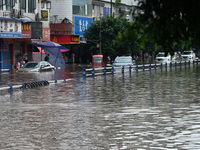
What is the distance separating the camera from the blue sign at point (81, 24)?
73750mm

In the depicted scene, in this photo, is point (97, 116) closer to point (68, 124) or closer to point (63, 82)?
point (68, 124)

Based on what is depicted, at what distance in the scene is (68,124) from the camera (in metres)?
15.1

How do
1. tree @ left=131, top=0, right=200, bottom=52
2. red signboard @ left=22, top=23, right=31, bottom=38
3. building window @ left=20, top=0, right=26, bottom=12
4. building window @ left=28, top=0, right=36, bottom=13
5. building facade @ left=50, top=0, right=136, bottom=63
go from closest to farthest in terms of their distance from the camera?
tree @ left=131, top=0, right=200, bottom=52
red signboard @ left=22, top=23, right=31, bottom=38
building window @ left=20, top=0, right=26, bottom=12
building window @ left=28, top=0, right=36, bottom=13
building facade @ left=50, top=0, right=136, bottom=63

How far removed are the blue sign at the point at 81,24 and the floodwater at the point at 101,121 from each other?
48.5m

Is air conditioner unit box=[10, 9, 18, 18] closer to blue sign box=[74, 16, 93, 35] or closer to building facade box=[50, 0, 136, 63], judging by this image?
building facade box=[50, 0, 136, 63]

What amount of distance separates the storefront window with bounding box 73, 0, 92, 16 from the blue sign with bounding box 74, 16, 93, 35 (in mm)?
840

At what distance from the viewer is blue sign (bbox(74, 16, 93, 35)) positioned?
73.8 m

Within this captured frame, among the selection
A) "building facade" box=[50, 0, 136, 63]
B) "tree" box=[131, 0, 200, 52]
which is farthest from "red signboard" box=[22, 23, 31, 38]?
"tree" box=[131, 0, 200, 52]

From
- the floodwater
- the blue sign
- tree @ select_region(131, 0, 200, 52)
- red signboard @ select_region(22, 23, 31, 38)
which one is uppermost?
the blue sign

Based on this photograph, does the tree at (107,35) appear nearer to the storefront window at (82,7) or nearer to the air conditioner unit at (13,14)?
the storefront window at (82,7)

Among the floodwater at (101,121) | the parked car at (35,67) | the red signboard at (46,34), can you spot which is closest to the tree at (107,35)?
the red signboard at (46,34)

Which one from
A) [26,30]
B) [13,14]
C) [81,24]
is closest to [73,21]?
[81,24]

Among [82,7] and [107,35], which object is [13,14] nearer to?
[107,35]

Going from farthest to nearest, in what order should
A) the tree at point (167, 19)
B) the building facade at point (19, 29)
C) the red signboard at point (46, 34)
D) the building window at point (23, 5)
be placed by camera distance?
the red signboard at point (46, 34) → the building window at point (23, 5) → the building facade at point (19, 29) → the tree at point (167, 19)
